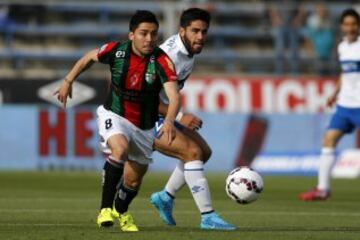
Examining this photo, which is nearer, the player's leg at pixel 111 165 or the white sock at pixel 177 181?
the player's leg at pixel 111 165

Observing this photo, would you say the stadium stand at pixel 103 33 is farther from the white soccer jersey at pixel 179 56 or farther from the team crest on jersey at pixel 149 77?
the team crest on jersey at pixel 149 77

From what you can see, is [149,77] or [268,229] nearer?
[149,77]

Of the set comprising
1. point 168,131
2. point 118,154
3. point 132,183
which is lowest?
point 132,183

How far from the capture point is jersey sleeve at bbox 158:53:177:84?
9797 millimetres

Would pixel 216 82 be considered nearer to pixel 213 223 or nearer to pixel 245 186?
pixel 245 186

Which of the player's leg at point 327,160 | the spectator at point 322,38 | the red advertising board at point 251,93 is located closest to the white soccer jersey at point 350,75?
the player's leg at point 327,160

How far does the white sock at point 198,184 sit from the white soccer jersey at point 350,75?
5.74 metres

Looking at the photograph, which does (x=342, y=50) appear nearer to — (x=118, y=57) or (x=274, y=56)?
(x=118, y=57)

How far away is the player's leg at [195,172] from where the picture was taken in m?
10.1

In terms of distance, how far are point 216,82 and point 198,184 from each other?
47.0 ft

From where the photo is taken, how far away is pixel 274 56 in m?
28.0

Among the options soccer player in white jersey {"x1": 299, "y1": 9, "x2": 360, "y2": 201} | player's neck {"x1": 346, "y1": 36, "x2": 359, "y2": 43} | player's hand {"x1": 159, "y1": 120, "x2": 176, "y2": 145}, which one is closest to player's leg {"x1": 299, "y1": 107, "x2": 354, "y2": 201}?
soccer player in white jersey {"x1": 299, "y1": 9, "x2": 360, "y2": 201}

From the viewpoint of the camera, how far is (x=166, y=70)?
982 centimetres

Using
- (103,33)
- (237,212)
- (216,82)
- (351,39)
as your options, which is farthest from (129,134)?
(103,33)
